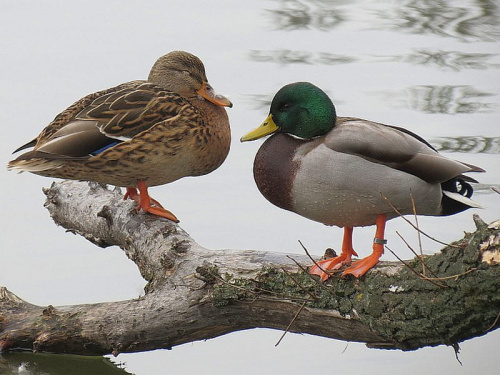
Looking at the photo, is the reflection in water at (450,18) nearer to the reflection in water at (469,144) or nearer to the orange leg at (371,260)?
the reflection in water at (469,144)

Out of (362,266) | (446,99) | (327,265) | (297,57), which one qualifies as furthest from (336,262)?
(297,57)

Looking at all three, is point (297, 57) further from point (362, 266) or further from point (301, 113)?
point (362, 266)

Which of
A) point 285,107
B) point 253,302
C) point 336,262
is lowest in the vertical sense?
point 253,302

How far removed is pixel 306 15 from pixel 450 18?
1347 mm

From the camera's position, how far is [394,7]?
9.88 meters

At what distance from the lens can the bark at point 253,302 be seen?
3.62 metres

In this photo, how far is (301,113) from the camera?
4.13m

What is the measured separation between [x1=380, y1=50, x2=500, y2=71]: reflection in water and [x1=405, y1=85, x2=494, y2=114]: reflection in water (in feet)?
1.72

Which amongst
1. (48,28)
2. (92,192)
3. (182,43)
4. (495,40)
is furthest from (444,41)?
(92,192)

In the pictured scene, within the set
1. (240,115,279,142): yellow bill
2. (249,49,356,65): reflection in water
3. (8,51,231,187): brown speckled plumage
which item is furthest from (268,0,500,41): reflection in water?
(240,115,279,142): yellow bill

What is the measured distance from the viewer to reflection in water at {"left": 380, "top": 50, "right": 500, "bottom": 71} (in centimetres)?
853

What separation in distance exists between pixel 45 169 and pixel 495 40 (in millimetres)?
5523

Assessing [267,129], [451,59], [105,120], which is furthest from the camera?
[451,59]

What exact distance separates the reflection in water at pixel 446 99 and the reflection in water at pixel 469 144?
50 cm
